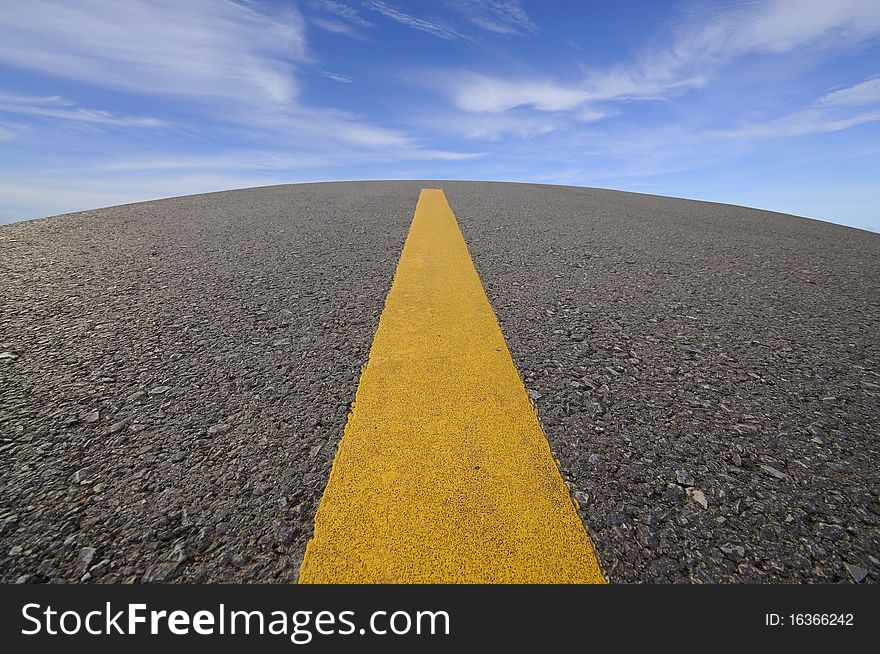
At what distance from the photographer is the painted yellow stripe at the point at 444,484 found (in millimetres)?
770

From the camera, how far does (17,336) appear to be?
61.9 inches

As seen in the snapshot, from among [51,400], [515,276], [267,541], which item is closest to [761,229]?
[515,276]

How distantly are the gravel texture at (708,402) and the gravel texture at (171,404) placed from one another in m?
0.64

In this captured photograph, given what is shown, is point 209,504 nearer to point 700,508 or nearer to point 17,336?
point 700,508

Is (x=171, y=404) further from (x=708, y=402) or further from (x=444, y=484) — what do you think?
(x=708, y=402)

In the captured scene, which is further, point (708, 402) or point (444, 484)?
point (708, 402)

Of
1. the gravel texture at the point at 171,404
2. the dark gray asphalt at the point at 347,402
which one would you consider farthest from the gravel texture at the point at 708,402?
the gravel texture at the point at 171,404

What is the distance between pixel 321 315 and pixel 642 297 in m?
1.59

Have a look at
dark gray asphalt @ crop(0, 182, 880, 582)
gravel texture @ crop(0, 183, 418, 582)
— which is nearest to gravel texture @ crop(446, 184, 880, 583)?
dark gray asphalt @ crop(0, 182, 880, 582)

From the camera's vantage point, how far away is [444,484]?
0.94m

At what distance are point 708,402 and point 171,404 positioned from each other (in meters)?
1.56

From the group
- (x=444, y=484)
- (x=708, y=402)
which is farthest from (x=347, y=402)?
(x=708, y=402)

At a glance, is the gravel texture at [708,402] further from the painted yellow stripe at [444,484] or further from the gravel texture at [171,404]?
the gravel texture at [171,404]

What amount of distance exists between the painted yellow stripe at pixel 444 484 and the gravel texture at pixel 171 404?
0.28ft
